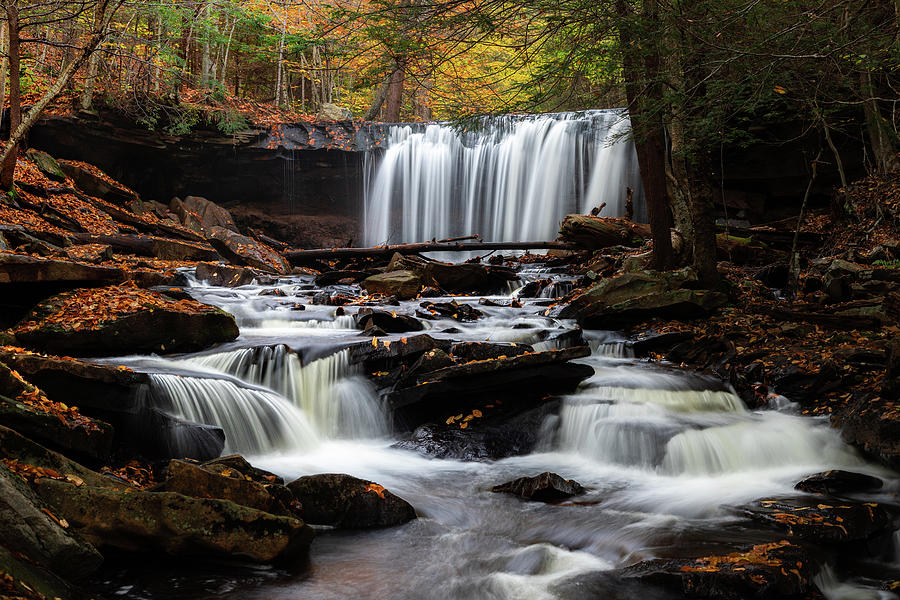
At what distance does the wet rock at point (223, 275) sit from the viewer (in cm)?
1396

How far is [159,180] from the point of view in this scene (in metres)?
21.0

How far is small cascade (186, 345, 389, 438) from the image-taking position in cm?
778

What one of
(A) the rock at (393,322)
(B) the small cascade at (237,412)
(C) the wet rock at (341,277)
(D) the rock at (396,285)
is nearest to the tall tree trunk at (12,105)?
(C) the wet rock at (341,277)

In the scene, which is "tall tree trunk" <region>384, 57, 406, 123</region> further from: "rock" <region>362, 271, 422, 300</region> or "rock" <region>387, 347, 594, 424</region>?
"rock" <region>387, 347, 594, 424</region>

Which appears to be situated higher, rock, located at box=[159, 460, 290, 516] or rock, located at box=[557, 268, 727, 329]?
rock, located at box=[557, 268, 727, 329]

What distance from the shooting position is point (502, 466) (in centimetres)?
682

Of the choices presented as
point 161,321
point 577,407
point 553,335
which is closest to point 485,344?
point 577,407

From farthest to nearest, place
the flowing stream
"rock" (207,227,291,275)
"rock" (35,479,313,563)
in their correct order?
1. "rock" (207,227,291,275)
2. the flowing stream
3. "rock" (35,479,313,563)

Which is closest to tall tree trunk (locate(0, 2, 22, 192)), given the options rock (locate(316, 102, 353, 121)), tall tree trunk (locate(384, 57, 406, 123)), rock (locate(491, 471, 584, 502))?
rock (locate(316, 102, 353, 121))

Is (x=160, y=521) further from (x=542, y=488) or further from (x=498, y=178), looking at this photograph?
(x=498, y=178)

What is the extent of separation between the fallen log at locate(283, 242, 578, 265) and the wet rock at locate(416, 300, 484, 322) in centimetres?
426

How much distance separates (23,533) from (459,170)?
65.1 ft

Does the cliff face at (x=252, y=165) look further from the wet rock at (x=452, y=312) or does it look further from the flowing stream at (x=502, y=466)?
the flowing stream at (x=502, y=466)

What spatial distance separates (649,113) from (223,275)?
9.95 meters
